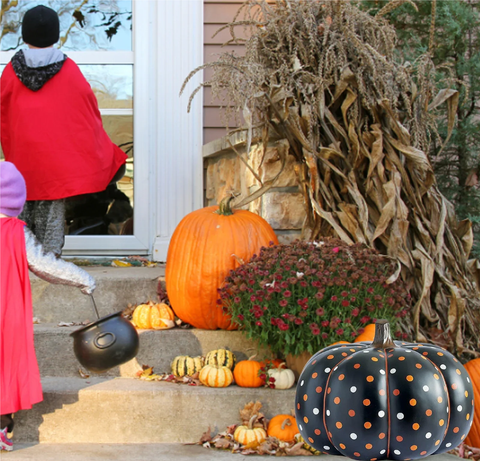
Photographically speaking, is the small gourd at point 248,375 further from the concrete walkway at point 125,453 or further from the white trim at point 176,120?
the white trim at point 176,120

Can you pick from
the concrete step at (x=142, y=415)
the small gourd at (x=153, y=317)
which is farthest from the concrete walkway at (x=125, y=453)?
the small gourd at (x=153, y=317)

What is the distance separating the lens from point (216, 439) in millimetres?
2354

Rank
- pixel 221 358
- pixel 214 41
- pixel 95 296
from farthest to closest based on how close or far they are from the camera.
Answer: pixel 214 41
pixel 95 296
pixel 221 358

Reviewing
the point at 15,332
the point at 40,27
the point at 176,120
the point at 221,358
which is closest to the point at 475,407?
the point at 221,358

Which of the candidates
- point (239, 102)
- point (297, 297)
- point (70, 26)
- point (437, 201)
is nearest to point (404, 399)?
→ point (297, 297)

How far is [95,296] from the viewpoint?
10.5 ft

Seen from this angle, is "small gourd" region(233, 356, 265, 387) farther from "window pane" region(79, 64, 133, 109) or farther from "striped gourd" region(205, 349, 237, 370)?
"window pane" region(79, 64, 133, 109)

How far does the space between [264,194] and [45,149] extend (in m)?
1.24

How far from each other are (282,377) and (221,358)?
0.31 metres

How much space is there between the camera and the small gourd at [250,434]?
229 centimetres

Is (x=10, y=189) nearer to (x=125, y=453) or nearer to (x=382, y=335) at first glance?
(x=125, y=453)

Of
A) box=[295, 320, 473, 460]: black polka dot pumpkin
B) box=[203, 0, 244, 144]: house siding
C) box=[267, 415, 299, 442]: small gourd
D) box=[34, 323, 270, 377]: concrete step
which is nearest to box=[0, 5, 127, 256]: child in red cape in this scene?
box=[34, 323, 270, 377]: concrete step

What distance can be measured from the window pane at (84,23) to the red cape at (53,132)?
1.08 meters

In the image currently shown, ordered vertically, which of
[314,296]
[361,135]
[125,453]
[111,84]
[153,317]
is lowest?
[125,453]
